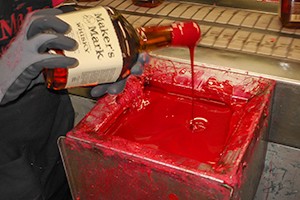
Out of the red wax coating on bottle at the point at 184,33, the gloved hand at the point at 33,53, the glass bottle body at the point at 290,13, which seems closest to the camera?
the gloved hand at the point at 33,53

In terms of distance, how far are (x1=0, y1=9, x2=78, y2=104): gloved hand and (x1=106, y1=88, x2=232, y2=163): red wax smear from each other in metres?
0.28

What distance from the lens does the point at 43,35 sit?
870mm

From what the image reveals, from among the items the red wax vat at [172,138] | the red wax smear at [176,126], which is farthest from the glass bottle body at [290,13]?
the red wax smear at [176,126]

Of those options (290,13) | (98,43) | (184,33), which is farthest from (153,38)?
(290,13)

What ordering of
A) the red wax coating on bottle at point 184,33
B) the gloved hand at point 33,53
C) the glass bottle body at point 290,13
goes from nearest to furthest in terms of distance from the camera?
1. the gloved hand at point 33,53
2. the red wax coating on bottle at point 184,33
3. the glass bottle body at point 290,13

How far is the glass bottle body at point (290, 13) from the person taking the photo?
4.28 ft

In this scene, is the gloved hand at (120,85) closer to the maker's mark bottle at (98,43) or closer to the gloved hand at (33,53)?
the maker's mark bottle at (98,43)

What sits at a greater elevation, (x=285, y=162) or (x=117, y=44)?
(x=117, y=44)

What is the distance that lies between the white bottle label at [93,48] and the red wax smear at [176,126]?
0.85 ft

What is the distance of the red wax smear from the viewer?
1.07 meters

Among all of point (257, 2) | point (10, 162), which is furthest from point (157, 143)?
point (257, 2)

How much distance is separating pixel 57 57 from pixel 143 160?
31 cm

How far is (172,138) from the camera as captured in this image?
43.2 inches

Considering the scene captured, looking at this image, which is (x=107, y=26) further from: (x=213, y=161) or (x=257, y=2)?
(x=257, y=2)
